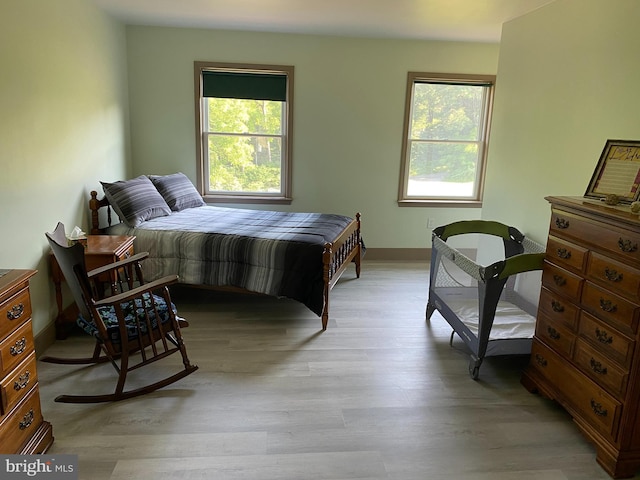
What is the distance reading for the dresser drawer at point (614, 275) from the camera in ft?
6.02

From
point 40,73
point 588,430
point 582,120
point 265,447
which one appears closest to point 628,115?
point 582,120

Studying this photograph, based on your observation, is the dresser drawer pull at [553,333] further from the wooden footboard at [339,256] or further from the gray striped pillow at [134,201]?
the gray striped pillow at [134,201]

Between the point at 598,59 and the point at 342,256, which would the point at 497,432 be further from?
the point at 598,59

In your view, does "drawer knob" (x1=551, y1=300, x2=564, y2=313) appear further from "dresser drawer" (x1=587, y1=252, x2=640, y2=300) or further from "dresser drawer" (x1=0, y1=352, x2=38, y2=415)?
"dresser drawer" (x1=0, y1=352, x2=38, y2=415)

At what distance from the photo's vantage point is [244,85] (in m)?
4.75

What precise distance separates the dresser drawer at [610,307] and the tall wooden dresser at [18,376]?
2440 millimetres

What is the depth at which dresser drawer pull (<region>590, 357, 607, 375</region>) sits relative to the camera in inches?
78.9

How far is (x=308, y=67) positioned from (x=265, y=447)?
152 inches

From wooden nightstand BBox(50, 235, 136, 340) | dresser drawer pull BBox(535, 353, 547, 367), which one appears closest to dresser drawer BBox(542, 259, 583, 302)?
dresser drawer pull BBox(535, 353, 547, 367)

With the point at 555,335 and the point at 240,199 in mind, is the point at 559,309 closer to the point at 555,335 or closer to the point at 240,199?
the point at 555,335

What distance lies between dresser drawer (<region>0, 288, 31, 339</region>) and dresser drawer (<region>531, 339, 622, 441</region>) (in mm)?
2484

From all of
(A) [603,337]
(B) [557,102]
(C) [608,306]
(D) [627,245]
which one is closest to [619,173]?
(D) [627,245]

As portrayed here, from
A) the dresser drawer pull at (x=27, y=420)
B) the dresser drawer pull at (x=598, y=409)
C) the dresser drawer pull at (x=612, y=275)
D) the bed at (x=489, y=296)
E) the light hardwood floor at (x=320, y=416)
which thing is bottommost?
the light hardwood floor at (x=320, y=416)

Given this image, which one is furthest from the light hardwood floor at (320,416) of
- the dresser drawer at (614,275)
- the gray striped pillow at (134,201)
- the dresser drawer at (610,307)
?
the gray striped pillow at (134,201)
